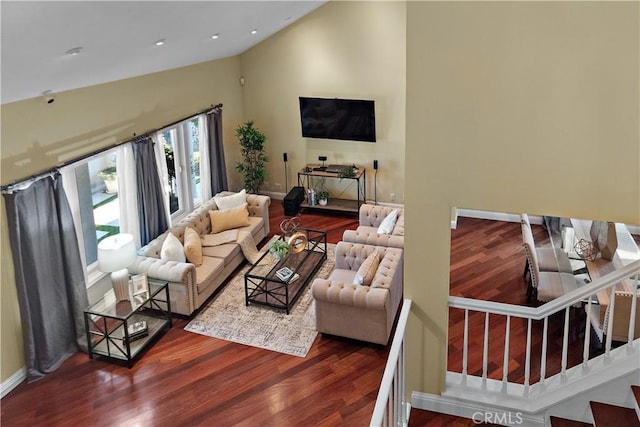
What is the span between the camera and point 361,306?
5.73m

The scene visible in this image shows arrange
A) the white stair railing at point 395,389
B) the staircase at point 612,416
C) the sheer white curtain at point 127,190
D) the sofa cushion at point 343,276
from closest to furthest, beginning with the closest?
the white stair railing at point 395,389, the staircase at point 612,416, the sofa cushion at point 343,276, the sheer white curtain at point 127,190

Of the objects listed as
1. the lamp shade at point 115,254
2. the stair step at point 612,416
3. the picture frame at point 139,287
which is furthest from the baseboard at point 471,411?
the lamp shade at point 115,254

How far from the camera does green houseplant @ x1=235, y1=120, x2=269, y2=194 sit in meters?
9.30

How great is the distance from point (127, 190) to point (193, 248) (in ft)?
3.37

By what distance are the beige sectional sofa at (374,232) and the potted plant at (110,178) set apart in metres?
2.78

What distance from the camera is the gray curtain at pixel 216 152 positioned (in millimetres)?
8680

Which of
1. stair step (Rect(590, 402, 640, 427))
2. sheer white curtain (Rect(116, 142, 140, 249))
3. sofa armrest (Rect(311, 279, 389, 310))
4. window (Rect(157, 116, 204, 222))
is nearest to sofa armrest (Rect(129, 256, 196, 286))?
sheer white curtain (Rect(116, 142, 140, 249))

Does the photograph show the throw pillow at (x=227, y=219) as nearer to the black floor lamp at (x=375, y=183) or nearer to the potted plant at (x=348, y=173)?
the potted plant at (x=348, y=173)

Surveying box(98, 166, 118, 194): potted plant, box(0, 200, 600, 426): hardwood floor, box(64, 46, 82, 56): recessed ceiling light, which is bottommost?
box(0, 200, 600, 426): hardwood floor

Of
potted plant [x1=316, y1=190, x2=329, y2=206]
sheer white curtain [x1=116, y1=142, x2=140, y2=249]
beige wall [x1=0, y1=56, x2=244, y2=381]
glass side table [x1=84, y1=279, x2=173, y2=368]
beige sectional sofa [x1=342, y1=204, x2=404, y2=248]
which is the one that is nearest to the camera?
beige wall [x1=0, y1=56, x2=244, y2=381]

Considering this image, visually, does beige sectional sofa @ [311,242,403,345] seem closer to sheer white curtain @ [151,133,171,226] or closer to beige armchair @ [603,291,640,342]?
beige armchair @ [603,291,640,342]

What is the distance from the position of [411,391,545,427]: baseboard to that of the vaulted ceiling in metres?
3.38

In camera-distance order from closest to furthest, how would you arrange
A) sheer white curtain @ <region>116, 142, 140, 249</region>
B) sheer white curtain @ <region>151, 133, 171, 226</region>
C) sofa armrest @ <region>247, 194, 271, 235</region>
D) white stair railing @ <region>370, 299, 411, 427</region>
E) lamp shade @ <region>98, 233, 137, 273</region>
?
white stair railing @ <region>370, 299, 411, 427</region>, lamp shade @ <region>98, 233, 137, 273</region>, sheer white curtain @ <region>116, 142, 140, 249</region>, sheer white curtain @ <region>151, 133, 171, 226</region>, sofa armrest @ <region>247, 194, 271, 235</region>

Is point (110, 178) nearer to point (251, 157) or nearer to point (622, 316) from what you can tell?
point (251, 157)
